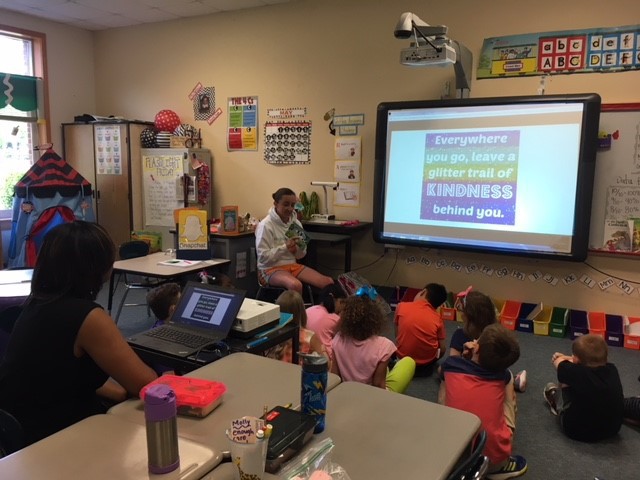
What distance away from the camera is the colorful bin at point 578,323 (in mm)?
4090

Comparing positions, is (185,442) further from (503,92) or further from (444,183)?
(503,92)

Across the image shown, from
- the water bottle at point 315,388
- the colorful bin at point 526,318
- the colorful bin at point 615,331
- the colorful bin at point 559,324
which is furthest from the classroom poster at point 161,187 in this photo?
the water bottle at point 315,388

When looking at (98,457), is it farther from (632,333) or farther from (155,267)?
(632,333)

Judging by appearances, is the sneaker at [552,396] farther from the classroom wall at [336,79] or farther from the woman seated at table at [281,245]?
the woman seated at table at [281,245]

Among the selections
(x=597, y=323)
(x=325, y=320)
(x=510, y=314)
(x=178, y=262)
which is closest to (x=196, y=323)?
(x=325, y=320)

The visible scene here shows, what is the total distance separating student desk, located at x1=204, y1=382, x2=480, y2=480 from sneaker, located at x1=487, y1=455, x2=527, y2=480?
102 cm

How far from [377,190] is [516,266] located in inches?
53.9

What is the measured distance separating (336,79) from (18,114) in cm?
367

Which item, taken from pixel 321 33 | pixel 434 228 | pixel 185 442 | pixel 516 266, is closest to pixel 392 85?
pixel 321 33

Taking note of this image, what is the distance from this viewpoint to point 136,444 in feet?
4.08

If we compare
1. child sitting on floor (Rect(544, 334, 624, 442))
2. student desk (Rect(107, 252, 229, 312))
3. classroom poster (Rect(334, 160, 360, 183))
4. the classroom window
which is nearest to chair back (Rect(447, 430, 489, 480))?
child sitting on floor (Rect(544, 334, 624, 442))

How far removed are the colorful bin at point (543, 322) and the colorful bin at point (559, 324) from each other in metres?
0.03

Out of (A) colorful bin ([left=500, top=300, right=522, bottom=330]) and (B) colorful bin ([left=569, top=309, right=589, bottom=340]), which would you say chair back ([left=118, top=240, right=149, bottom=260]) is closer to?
(A) colorful bin ([left=500, top=300, right=522, bottom=330])

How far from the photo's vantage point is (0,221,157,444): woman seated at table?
1.53 m
